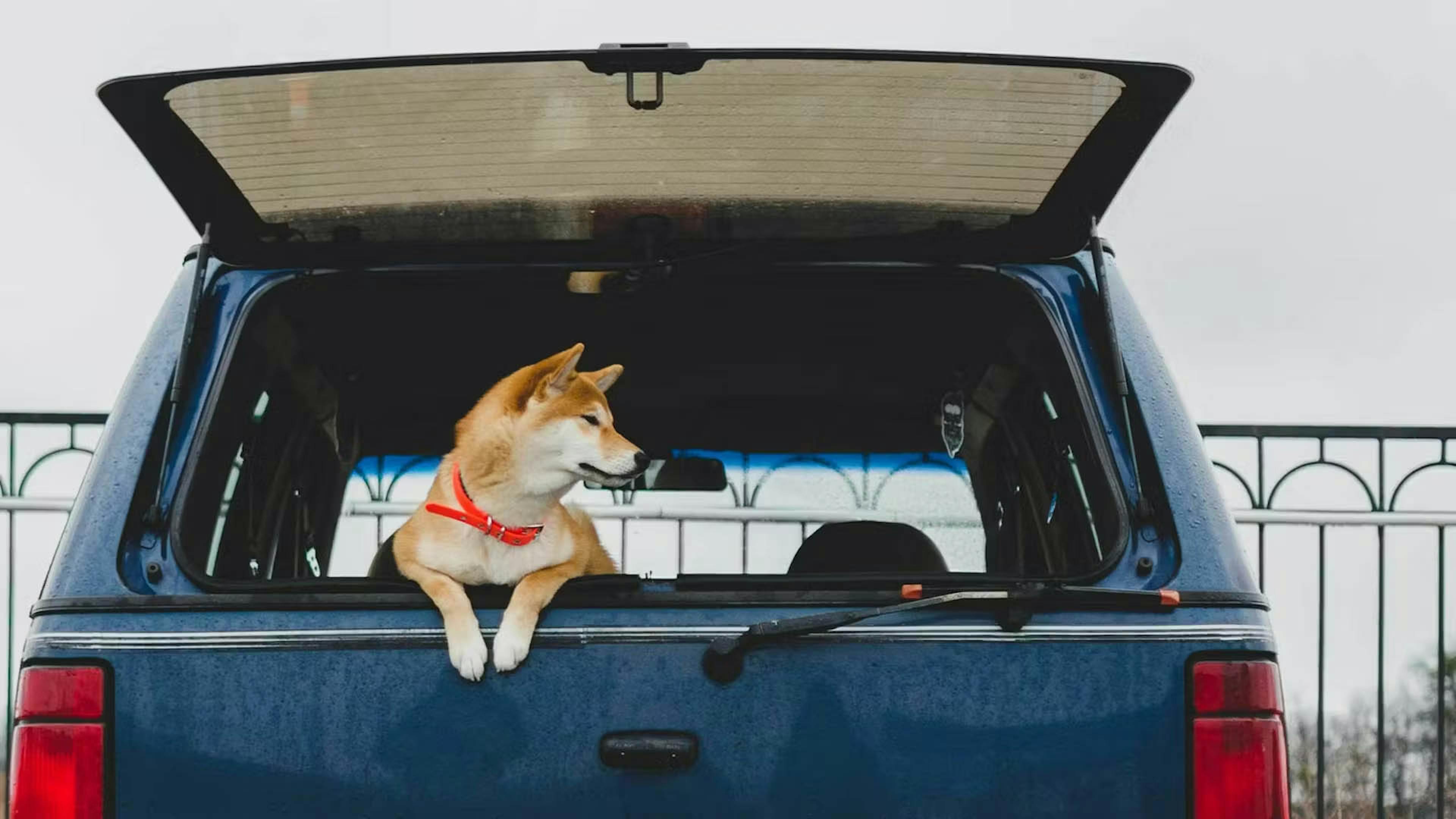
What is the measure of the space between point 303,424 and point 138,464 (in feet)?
4.06

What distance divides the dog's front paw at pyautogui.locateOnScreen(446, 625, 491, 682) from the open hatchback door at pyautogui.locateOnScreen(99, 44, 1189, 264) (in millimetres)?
777

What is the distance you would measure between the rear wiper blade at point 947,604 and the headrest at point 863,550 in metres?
1.18

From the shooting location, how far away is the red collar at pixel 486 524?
9.78 ft

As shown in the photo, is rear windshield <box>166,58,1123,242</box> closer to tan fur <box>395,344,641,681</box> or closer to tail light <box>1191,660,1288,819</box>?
tan fur <box>395,344,641,681</box>

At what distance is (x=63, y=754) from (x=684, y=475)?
2248 millimetres

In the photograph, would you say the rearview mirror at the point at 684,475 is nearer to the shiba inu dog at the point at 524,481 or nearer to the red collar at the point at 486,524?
the shiba inu dog at the point at 524,481

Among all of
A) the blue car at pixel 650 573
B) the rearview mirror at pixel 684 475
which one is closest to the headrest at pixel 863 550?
the blue car at pixel 650 573

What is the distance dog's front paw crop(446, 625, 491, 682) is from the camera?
7.05 ft

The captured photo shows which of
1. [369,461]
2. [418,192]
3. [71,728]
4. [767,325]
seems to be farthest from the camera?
[369,461]

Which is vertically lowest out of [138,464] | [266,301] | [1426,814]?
[1426,814]

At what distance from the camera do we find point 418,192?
263 cm

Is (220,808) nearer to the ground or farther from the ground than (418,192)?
nearer to the ground

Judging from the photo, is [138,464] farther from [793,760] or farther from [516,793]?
[793,760]

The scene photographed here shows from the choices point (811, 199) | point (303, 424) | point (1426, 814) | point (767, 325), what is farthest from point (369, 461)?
point (1426, 814)
